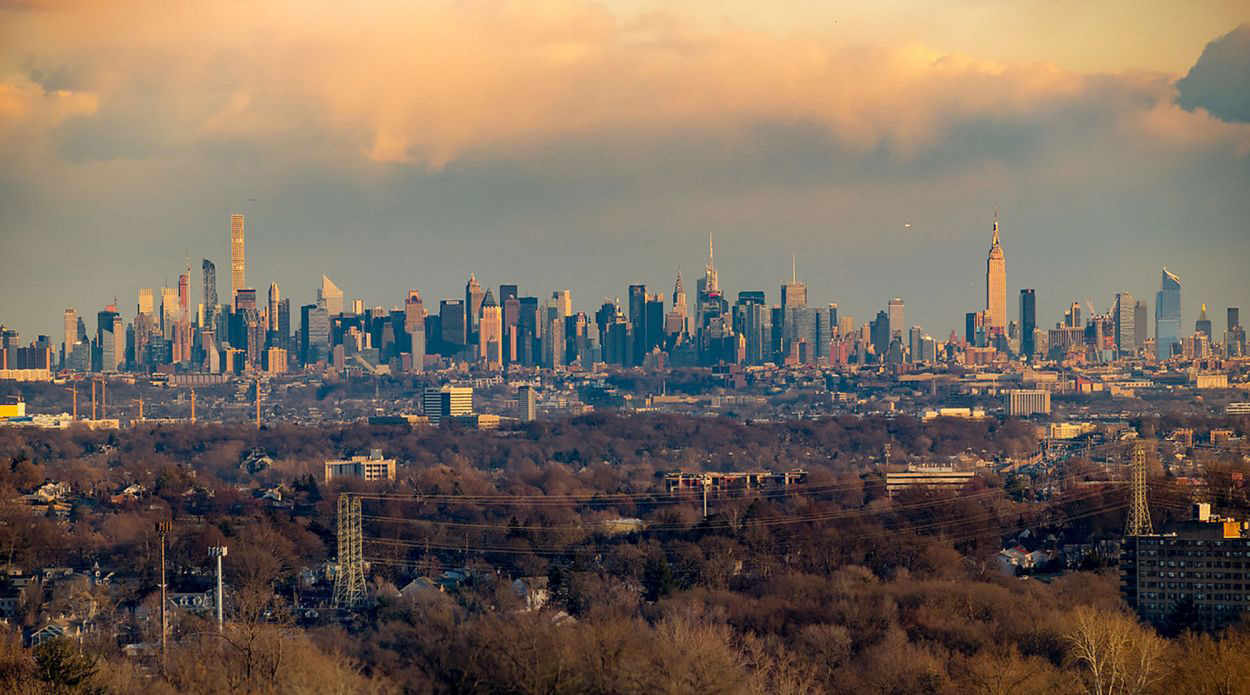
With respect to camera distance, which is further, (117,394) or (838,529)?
(117,394)

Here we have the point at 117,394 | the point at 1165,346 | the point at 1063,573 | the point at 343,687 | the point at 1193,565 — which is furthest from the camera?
the point at 1165,346

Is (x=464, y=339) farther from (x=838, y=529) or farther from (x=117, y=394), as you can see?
(x=838, y=529)

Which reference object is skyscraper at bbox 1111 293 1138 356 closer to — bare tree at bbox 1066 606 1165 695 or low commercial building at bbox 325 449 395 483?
low commercial building at bbox 325 449 395 483

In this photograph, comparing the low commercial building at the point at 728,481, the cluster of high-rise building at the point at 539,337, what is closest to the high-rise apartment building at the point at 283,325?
the cluster of high-rise building at the point at 539,337

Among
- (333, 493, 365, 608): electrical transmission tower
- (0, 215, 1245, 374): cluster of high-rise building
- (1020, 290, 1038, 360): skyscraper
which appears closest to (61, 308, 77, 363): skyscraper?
(0, 215, 1245, 374): cluster of high-rise building

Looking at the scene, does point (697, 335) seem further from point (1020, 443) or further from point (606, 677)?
point (606, 677)

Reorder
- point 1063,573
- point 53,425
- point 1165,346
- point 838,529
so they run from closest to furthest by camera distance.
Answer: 1. point 1063,573
2. point 838,529
3. point 53,425
4. point 1165,346

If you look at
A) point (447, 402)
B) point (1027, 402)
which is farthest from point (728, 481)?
point (447, 402)

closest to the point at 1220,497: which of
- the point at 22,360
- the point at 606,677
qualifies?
the point at 606,677
